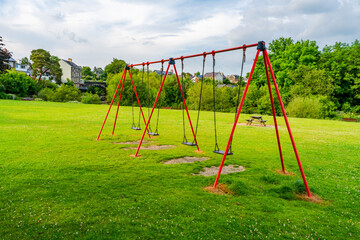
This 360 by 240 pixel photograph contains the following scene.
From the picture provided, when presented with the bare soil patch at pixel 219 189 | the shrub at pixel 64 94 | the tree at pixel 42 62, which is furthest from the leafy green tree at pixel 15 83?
the bare soil patch at pixel 219 189

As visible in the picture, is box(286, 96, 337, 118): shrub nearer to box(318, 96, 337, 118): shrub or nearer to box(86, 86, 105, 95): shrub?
box(318, 96, 337, 118): shrub

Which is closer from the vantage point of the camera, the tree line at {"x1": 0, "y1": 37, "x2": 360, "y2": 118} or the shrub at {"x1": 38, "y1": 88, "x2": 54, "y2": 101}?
the tree line at {"x1": 0, "y1": 37, "x2": 360, "y2": 118}

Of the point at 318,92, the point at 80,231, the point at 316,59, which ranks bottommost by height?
the point at 80,231

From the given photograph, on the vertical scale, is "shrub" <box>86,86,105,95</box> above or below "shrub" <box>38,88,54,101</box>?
above

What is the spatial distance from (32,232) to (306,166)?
8521 millimetres

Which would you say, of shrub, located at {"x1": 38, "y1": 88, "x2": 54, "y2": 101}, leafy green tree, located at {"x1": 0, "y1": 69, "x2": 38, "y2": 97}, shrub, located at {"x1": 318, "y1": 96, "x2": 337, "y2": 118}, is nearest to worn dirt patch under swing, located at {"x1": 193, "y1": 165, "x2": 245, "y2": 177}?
shrub, located at {"x1": 318, "y1": 96, "x2": 337, "y2": 118}

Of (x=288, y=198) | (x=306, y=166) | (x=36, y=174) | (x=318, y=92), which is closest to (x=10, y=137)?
(x=36, y=174)

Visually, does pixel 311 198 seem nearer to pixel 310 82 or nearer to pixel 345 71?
pixel 310 82

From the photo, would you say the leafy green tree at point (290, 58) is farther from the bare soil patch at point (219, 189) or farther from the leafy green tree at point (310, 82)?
the bare soil patch at point (219, 189)

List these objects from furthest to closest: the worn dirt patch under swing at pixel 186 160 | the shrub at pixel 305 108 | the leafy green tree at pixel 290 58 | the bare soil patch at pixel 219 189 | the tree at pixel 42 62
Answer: the tree at pixel 42 62 → the leafy green tree at pixel 290 58 → the shrub at pixel 305 108 → the worn dirt patch under swing at pixel 186 160 → the bare soil patch at pixel 219 189

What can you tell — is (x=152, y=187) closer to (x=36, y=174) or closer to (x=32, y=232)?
(x=32, y=232)

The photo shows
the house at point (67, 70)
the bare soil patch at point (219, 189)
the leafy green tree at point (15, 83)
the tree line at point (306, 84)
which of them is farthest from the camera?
the house at point (67, 70)

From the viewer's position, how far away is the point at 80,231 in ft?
13.3

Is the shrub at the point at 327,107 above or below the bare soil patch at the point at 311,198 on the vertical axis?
above
